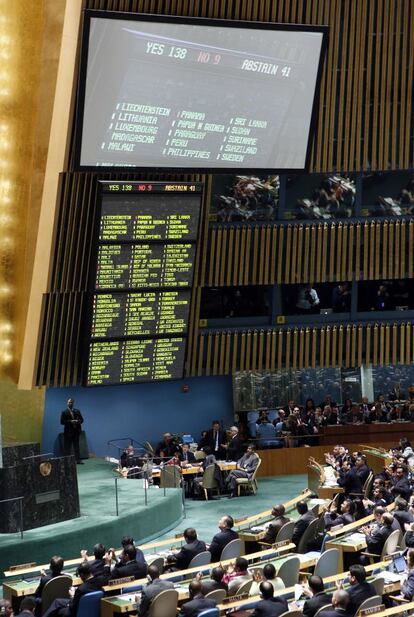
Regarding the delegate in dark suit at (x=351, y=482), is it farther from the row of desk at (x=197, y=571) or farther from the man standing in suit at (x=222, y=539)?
the man standing in suit at (x=222, y=539)

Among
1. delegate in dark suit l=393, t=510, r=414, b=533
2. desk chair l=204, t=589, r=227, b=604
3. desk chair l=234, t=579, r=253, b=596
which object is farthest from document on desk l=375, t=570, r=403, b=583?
delegate in dark suit l=393, t=510, r=414, b=533

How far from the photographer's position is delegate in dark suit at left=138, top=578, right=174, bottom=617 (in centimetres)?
1159

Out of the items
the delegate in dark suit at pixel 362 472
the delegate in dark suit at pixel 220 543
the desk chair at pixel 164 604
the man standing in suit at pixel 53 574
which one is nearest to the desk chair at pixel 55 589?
the man standing in suit at pixel 53 574

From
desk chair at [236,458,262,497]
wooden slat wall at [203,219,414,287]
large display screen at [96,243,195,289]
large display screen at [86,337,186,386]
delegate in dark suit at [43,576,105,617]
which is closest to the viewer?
delegate in dark suit at [43,576,105,617]

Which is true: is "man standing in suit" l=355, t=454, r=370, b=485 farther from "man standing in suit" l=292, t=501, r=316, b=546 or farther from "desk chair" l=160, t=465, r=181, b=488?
"man standing in suit" l=292, t=501, r=316, b=546

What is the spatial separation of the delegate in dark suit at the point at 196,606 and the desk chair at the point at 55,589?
5.88 ft

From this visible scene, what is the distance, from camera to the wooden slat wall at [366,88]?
811 inches

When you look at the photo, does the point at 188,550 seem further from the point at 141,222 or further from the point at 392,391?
the point at 392,391

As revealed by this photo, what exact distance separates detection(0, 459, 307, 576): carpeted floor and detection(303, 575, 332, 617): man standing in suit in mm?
5421

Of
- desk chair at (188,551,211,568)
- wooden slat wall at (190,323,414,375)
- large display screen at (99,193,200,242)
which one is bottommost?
desk chair at (188,551,211,568)

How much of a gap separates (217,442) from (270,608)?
37.9 ft

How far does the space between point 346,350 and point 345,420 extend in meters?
1.92

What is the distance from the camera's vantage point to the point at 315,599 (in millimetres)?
11164

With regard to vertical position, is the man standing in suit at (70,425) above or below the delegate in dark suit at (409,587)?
above
